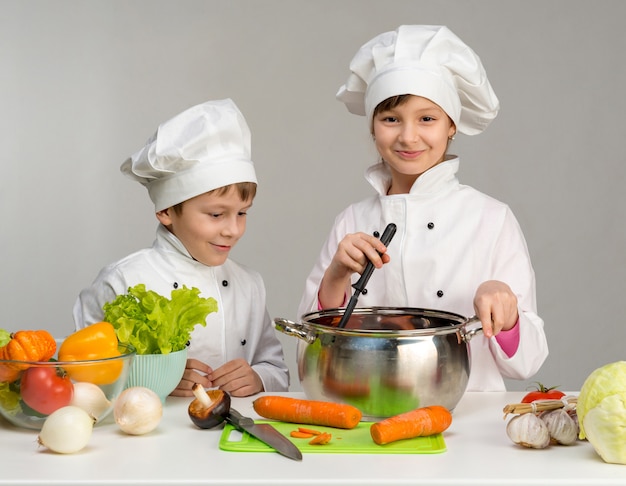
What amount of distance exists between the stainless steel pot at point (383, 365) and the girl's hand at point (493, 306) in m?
0.08

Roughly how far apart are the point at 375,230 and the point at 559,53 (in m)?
2.37

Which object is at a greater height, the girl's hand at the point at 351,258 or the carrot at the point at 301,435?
the girl's hand at the point at 351,258

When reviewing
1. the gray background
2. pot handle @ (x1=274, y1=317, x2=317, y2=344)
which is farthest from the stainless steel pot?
the gray background

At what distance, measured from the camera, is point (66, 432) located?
140 cm

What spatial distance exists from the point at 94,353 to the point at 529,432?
0.68 m

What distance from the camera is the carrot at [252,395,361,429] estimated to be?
150 cm

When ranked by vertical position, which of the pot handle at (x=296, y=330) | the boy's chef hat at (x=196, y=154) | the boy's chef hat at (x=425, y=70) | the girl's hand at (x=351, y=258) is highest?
the boy's chef hat at (x=425, y=70)

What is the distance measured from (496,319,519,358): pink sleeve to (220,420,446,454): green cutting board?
511mm

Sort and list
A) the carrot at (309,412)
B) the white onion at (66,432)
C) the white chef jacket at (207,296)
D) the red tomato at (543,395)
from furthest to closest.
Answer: the white chef jacket at (207,296) → the red tomato at (543,395) → the carrot at (309,412) → the white onion at (66,432)

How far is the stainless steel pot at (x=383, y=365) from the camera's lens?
149cm

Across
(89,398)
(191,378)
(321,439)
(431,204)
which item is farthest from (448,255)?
(89,398)

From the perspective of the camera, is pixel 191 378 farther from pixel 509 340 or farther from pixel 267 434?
pixel 509 340

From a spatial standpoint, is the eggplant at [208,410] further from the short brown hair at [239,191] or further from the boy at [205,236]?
the short brown hair at [239,191]

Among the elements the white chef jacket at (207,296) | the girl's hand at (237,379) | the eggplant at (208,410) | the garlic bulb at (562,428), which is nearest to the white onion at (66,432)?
the eggplant at (208,410)
